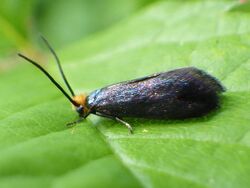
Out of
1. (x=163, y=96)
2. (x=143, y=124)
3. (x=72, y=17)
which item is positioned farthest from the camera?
(x=72, y=17)

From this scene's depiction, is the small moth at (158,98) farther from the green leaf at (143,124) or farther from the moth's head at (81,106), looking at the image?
the green leaf at (143,124)

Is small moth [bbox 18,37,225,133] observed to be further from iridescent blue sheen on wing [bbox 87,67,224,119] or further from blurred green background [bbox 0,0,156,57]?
blurred green background [bbox 0,0,156,57]

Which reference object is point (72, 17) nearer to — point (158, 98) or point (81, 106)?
point (81, 106)

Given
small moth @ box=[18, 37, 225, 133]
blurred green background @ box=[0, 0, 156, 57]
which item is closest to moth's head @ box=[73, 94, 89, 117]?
small moth @ box=[18, 37, 225, 133]

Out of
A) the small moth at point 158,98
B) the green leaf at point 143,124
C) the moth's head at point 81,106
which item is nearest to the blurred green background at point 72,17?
the green leaf at point 143,124

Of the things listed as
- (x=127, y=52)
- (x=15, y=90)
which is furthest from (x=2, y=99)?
(x=127, y=52)

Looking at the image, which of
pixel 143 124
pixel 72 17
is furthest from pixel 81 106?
pixel 72 17
